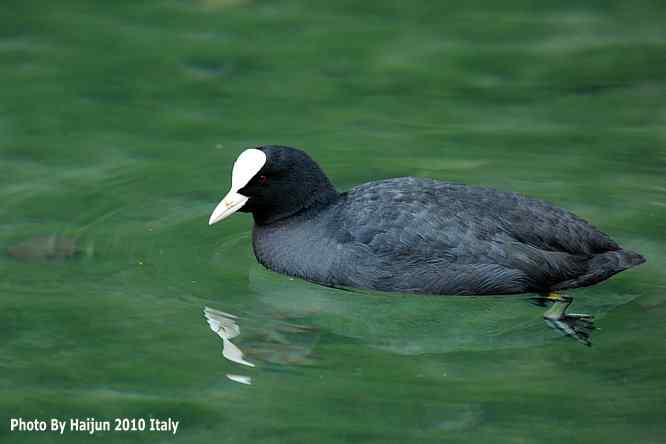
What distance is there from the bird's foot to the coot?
0.02m

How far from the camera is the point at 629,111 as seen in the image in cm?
848

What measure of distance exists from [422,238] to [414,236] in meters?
0.04

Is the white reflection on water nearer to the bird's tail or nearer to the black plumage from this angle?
the black plumage

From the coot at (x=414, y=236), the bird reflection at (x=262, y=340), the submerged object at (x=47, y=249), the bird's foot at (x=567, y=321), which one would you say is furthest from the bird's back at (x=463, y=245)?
the submerged object at (x=47, y=249)

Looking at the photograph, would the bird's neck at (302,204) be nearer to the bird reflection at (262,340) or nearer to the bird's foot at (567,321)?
the bird reflection at (262,340)

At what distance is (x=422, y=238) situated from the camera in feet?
20.1

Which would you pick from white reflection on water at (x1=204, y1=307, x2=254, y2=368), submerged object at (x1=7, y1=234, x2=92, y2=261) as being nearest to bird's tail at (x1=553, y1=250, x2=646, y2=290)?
white reflection on water at (x1=204, y1=307, x2=254, y2=368)

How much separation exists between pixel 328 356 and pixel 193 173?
2.39 meters

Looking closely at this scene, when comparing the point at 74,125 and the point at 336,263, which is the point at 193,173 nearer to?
the point at 74,125

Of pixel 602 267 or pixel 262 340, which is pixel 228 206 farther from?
pixel 602 267

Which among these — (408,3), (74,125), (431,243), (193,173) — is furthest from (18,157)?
(408,3)

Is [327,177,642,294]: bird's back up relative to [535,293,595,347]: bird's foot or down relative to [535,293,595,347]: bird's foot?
up

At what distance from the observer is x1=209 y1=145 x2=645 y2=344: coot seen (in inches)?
239

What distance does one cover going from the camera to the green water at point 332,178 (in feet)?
17.3
